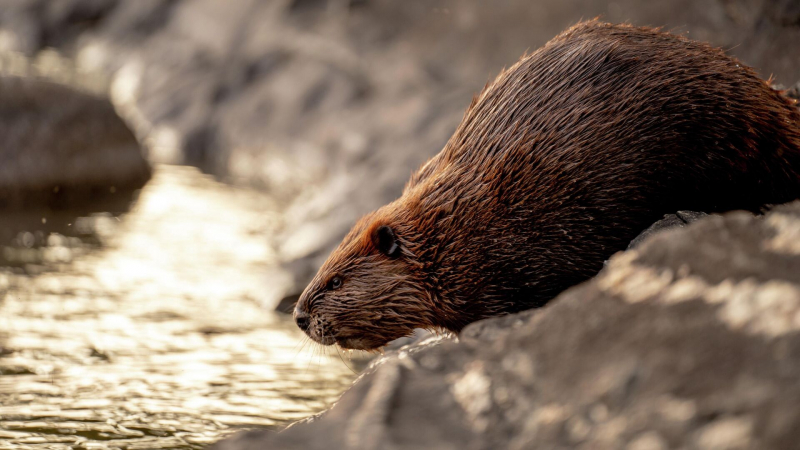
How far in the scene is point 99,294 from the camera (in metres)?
5.41

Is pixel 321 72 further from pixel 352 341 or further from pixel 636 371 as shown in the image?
pixel 636 371

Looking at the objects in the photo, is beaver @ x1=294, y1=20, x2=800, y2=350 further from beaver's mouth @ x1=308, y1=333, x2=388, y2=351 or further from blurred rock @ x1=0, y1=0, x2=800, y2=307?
blurred rock @ x1=0, y1=0, x2=800, y2=307

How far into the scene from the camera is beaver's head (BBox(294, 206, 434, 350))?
3.57 meters

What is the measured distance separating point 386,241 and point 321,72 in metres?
5.50

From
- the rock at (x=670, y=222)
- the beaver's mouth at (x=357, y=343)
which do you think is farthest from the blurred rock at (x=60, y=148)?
the rock at (x=670, y=222)

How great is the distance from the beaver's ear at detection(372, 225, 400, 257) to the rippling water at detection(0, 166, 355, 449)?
0.84 meters

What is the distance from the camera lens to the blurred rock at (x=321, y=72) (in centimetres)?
632

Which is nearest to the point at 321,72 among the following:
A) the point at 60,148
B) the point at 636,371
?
the point at 60,148

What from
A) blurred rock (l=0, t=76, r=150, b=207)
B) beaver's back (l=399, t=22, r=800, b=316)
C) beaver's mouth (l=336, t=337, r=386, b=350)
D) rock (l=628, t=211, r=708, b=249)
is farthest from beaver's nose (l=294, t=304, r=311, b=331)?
blurred rock (l=0, t=76, r=150, b=207)

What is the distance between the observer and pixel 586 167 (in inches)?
128

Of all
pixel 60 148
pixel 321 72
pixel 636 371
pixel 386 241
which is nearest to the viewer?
pixel 636 371

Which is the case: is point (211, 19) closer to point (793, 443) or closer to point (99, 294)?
point (99, 294)

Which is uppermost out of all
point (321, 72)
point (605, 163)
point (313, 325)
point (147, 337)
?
point (321, 72)

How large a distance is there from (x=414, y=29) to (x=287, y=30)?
1.57 metres
